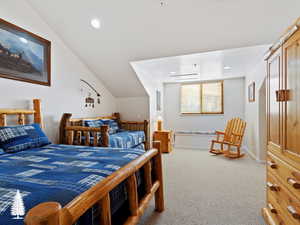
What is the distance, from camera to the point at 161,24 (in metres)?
2.45

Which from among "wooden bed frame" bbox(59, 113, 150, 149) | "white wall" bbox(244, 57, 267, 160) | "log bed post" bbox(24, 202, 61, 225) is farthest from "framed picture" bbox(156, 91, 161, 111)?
"log bed post" bbox(24, 202, 61, 225)

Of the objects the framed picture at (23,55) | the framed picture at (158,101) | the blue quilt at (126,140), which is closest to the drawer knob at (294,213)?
the blue quilt at (126,140)

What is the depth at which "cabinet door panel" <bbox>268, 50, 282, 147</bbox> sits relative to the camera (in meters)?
1.32

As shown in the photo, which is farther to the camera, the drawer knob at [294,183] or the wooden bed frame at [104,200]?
the drawer knob at [294,183]

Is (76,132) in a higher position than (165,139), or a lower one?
higher

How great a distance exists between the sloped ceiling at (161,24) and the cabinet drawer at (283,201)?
1894mm

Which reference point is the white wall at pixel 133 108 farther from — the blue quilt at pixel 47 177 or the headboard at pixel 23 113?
the blue quilt at pixel 47 177

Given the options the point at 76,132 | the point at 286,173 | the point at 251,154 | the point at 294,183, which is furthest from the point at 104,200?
the point at 251,154

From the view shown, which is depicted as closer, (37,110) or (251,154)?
(37,110)

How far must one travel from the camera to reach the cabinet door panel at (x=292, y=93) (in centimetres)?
104

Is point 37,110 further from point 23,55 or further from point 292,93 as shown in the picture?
point 292,93

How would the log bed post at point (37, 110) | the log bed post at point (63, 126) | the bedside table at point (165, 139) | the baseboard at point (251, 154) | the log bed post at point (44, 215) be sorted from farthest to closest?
1. the bedside table at point (165, 139)
2. the baseboard at point (251, 154)
3. the log bed post at point (63, 126)
4. the log bed post at point (37, 110)
5. the log bed post at point (44, 215)

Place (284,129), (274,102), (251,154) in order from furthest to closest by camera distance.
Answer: (251,154)
(274,102)
(284,129)

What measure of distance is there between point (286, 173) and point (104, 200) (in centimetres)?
124
